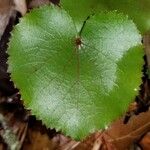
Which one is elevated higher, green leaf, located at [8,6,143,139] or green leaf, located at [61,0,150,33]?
green leaf, located at [61,0,150,33]

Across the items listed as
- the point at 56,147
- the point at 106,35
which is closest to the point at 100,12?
the point at 106,35

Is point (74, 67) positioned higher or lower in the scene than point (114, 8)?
lower

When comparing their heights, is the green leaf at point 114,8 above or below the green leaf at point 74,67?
above

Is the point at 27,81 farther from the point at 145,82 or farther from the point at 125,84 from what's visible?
the point at 145,82
